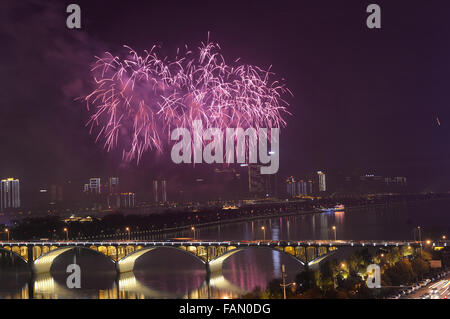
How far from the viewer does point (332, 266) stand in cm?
2491

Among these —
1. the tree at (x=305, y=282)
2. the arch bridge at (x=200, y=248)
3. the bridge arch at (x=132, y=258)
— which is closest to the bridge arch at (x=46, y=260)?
the arch bridge at (x=200, y=248)

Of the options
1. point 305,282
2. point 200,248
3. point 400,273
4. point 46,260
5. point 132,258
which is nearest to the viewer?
point 305,282

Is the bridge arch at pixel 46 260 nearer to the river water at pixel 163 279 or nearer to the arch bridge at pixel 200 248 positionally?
the arch bridge at pixel 200 248

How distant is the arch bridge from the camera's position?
2864cm

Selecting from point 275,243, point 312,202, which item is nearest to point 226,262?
point 275,243

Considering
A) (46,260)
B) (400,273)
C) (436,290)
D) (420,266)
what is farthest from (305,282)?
(46,260)

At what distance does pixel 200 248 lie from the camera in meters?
31.5

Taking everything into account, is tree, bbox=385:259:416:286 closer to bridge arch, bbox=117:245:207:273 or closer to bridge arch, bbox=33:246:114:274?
bridge arch, bbox=117:245:207:273

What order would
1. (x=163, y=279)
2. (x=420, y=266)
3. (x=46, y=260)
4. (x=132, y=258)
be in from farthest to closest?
(x=46, y=260) < (x=132, y=258) < (x=163, y=279) < (x=420, y=266)

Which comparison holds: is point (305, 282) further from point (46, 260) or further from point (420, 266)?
point (46, 260)

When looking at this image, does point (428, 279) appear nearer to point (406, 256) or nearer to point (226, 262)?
point (406, 256)

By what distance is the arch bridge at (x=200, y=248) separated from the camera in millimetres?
28641

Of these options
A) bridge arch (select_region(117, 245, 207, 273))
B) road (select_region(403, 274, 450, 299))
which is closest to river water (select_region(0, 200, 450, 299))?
bridge arch (select_region(117, 245, 207, 273))

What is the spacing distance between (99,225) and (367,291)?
40052 mm
